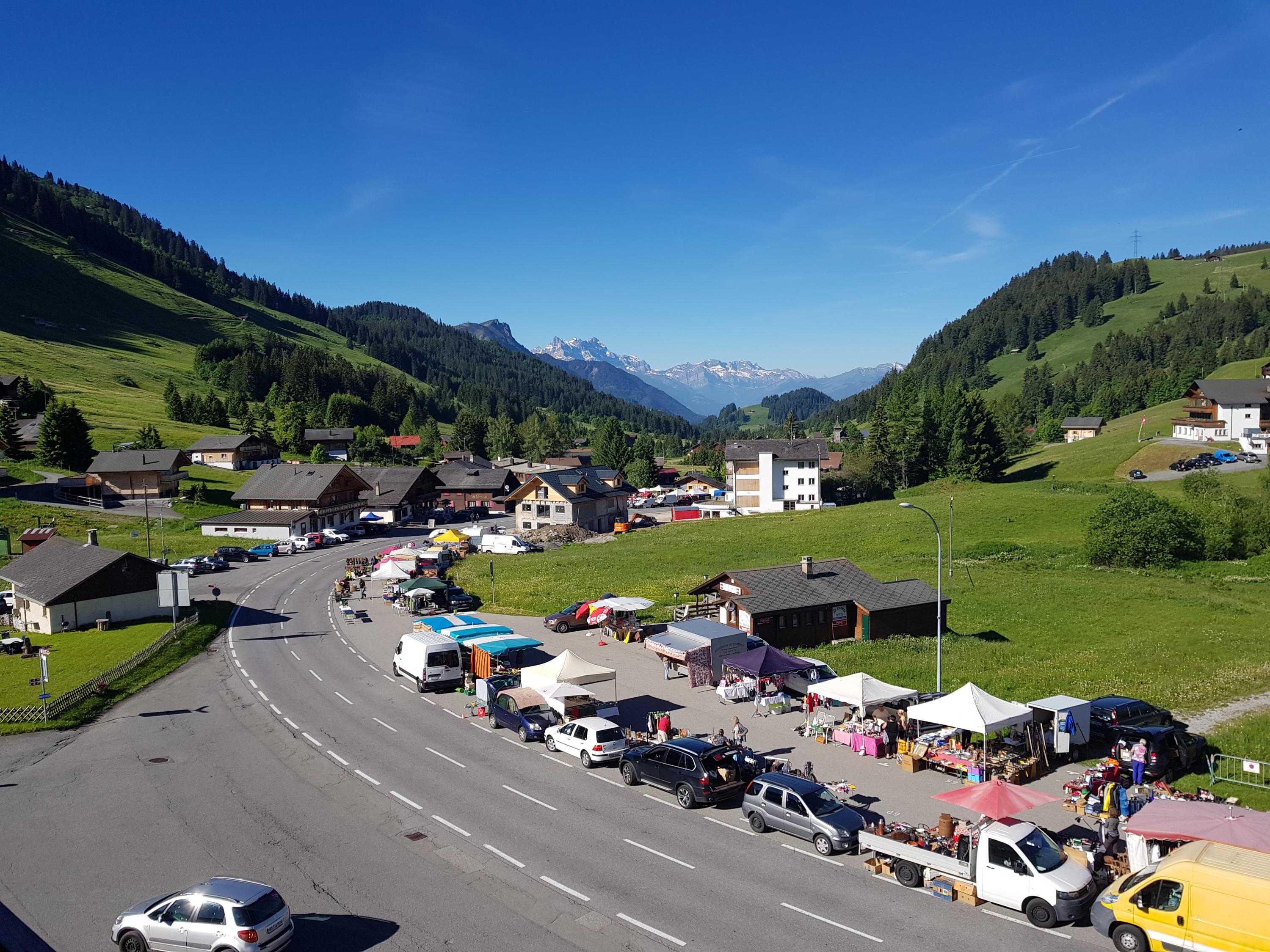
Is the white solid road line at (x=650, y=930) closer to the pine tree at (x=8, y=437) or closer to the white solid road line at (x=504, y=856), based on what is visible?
the white solid road line at (x=504, y=856)

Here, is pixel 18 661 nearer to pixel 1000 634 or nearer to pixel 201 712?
pixel 201 712

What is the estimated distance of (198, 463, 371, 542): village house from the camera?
84938 mm

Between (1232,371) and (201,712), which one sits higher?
(1232,371)

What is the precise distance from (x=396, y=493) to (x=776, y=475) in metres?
51.2

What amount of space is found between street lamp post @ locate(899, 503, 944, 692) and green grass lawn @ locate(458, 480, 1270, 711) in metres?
0.43

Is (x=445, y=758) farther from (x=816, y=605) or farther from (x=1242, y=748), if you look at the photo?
(x=1242, y=748)

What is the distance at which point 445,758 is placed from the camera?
84.2ft

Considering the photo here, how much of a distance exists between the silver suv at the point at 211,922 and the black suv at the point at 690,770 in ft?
33.9

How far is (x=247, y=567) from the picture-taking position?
7012cm

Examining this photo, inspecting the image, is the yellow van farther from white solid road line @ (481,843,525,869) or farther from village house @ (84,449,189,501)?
village house @ (84,449,189,501)

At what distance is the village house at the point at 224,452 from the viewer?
124 meters

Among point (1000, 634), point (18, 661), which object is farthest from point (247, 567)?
point (1000, 634)

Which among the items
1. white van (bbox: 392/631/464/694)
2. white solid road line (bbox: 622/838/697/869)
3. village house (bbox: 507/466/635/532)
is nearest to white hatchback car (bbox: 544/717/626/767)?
white solid road line (bbox: 622/838/697/869)

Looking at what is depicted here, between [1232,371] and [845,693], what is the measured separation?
6919 inches
